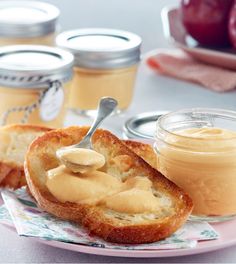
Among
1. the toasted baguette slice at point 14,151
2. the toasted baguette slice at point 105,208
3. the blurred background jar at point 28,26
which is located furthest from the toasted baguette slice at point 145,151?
the blurred background jar at point 28,26

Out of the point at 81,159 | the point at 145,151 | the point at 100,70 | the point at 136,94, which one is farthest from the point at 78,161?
the point at 136,94

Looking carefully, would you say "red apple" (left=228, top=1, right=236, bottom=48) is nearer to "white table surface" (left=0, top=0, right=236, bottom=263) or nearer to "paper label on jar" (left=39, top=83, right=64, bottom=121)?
"white table surface" (left=0, top=0, right=236, bottom=263)

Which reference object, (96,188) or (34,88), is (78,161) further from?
(34,88)

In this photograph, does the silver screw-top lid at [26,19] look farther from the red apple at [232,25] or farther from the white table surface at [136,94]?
the red apple at [232,25]

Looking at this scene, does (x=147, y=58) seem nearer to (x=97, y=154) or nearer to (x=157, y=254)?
(x=97, y=154)

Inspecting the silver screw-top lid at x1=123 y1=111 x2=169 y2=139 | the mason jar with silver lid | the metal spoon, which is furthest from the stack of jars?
the metal spoon

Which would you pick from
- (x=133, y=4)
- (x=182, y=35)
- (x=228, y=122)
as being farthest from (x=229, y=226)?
(x=133, y=4)

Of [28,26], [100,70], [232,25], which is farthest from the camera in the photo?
[232,25]

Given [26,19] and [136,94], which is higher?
[26,19]
